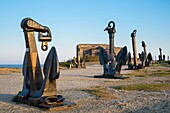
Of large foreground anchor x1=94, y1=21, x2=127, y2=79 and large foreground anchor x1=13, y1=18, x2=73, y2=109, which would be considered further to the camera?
large foreground anchor x1=94, y1=21, x2=127, y2=79

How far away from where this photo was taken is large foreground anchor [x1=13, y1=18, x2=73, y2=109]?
5.56m

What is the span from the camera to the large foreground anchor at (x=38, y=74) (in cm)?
556

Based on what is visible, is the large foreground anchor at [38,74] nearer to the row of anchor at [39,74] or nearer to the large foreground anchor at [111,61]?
the row of anchor at [39,74]

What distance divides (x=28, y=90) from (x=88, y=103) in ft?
5.20

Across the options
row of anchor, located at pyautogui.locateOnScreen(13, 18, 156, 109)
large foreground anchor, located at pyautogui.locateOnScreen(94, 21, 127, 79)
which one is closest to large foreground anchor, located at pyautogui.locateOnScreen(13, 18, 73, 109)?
row of anchor, located at pyautogui.locateOnScreen(13, 18, 156, 109)

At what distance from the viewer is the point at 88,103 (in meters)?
5.90

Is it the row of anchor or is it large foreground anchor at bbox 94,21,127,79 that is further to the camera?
large foreground anchor at bbox 94,21,127,79

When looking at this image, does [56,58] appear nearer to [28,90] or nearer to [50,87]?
[50,87]

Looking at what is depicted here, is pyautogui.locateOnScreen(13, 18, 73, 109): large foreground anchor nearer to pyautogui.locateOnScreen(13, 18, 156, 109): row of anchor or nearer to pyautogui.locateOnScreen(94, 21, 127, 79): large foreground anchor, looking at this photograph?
pyautogui.locateOnScreen(13, 18, 156, 109): row of anchor

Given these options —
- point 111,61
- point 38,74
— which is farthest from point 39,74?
point 111,61

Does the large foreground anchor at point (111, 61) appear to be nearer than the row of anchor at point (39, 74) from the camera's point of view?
No

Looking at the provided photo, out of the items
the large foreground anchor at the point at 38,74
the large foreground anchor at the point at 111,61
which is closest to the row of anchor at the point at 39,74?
the large foreground anchor at the point at 38,74

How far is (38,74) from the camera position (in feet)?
20.3

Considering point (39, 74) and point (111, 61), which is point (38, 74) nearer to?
point (39, 74)
